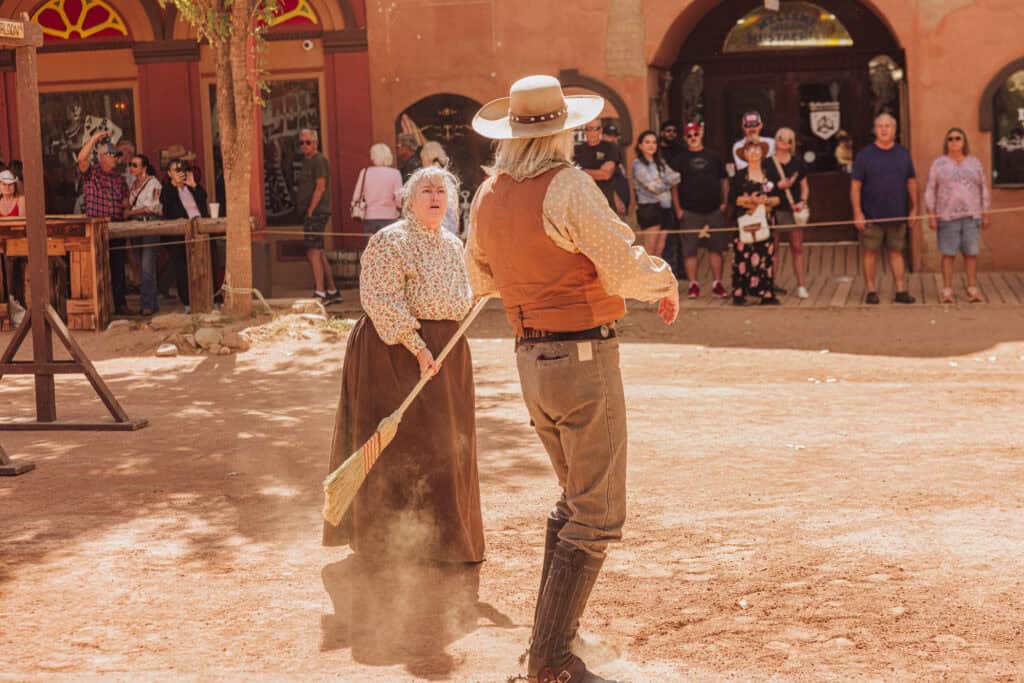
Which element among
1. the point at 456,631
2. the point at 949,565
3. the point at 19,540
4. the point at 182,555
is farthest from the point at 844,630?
the point at 19,540

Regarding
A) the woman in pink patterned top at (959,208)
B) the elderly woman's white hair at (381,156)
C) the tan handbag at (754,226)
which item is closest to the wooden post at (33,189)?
the elderly woman's white hair at (381,156)

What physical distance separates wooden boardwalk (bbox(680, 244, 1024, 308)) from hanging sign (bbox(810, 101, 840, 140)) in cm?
155

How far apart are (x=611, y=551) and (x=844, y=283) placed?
10.5 meters

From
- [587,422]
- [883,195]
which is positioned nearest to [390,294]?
[587,422]

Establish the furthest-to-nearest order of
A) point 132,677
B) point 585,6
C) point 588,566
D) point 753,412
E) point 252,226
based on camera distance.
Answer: point 585,6
point 252,226
point 753,412
point 132,677
point 588,566

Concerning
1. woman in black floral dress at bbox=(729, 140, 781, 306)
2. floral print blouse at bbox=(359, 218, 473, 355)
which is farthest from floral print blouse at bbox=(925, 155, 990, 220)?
floral print blouse at bbox=(359, 218, 473, 355)

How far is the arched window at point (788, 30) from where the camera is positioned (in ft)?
62.6

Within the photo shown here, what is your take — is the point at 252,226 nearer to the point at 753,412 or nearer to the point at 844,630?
the point at 753,412

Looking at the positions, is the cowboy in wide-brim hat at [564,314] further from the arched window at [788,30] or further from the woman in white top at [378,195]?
the arched window at [788,30]

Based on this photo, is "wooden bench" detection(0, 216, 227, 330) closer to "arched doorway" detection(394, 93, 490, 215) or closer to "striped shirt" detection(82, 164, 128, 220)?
"striped shirt" detection(82, 164, 128, 220)

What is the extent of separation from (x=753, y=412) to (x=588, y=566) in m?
5.51

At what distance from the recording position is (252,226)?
52.4 ft

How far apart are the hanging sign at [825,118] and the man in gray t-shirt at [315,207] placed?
21.2 feet

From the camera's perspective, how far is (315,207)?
54.8 feet
